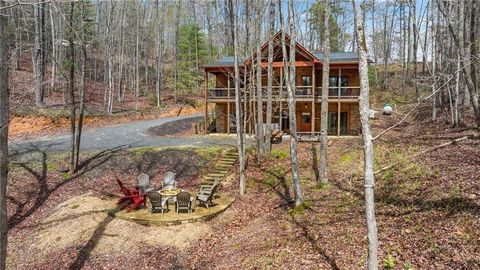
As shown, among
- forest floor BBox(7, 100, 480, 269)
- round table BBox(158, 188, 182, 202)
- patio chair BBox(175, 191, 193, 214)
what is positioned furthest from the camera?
round table BBox(158, 188, 182, 202)

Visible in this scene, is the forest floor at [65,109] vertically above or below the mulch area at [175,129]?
above

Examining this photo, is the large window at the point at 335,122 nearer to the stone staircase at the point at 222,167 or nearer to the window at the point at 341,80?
the window at the point at 341,80

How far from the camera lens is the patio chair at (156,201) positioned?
1242 centimetres

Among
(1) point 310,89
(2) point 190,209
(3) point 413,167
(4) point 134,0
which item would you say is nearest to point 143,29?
(4) point 134,0

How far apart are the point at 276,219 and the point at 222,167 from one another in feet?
23.2

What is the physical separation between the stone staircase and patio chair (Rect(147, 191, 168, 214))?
374cm

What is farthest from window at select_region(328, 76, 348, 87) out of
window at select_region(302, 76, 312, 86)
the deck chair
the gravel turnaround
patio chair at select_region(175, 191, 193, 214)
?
patio chair at select_region(175, 191, 193, 214)

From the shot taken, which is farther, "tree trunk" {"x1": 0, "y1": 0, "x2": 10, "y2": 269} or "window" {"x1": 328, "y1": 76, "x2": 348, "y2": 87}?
"window" {"x1": 328, "y1": 76, "x2": 348, "y2": 87}

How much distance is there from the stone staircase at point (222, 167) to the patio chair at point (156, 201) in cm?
374

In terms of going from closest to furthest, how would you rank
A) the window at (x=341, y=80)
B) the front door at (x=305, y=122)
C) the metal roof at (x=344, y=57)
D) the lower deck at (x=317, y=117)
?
the metal roof at (x=344, y=57), the lower deck at (x=317, y=117), the window at (x=341, y=80), the front door at (x=305, y=122)

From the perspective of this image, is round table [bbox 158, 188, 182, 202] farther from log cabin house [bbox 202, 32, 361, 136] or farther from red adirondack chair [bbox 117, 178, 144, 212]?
log cabin house [bbox 202, 32, 361, 136]

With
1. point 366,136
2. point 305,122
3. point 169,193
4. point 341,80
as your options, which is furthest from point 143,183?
point 341,80

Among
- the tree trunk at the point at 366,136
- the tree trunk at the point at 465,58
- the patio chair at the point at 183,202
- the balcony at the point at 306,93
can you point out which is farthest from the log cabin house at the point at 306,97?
the tree trunk at the point at 366,136

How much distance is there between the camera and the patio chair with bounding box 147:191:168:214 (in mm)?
12422
